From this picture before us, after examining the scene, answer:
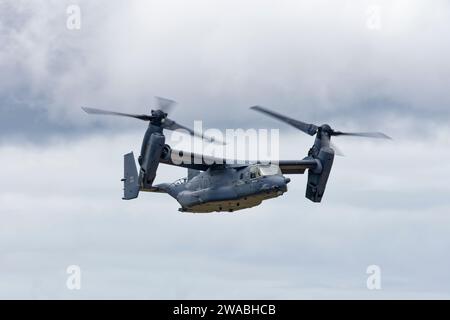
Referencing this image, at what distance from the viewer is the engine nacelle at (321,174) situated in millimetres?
65812

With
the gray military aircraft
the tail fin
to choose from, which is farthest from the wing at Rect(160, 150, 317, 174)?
the tail fin

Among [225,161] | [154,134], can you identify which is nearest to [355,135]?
[225,161]

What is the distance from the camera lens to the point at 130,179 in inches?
2685

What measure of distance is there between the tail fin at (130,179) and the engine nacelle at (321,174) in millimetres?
10198

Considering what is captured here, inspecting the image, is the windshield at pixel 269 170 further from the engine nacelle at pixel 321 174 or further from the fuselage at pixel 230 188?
the engine nacelle at pixel 321 174

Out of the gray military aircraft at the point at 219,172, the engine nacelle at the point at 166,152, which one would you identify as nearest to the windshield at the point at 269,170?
the gray military aircraft at the point at 219,172

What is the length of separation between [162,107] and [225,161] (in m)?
4.97

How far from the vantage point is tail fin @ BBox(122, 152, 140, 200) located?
66.9 m

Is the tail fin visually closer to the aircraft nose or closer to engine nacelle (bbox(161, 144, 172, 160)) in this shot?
engine nacelle (bbox(161, 144, 172, 160))

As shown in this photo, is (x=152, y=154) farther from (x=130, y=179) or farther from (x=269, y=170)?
(x=130, y=179)

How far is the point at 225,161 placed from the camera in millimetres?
63781

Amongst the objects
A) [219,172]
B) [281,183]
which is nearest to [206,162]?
[219,172]

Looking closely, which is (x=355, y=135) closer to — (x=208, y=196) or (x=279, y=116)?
(x=279, y=116)

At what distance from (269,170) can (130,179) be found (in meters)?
10.5
